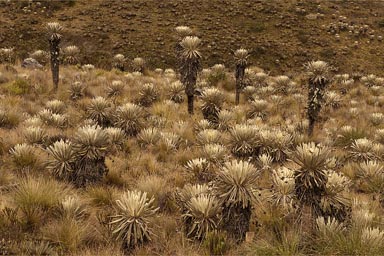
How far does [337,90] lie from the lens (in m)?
22.4

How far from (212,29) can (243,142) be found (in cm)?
2581

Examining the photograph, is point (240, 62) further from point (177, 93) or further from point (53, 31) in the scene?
point (53, 31)

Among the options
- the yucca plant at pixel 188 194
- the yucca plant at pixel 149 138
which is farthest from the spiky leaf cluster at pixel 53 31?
the yucca plant at pixel 188 194

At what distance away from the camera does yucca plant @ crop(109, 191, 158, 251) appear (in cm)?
536

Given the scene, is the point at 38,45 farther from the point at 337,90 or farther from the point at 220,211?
the point at 220,211

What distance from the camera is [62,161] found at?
755 centimetres

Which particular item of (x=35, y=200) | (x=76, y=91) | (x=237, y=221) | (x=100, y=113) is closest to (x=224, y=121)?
(x=100, y=113)

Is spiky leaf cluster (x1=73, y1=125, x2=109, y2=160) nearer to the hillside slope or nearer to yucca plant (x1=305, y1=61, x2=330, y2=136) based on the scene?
yucca plant (x1=305, y1=61, x2=330, y2=136)

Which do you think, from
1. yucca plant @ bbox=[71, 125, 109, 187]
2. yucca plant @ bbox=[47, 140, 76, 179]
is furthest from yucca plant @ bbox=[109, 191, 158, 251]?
yucca plant @ bbox=[47, 140, 76, 179]

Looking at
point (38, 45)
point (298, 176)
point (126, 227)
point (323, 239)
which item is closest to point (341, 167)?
point (298, 176)

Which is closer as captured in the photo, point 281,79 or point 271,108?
point 271,108

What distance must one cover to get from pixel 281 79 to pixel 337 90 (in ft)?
11.3

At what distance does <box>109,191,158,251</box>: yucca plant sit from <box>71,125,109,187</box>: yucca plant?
6.43ft

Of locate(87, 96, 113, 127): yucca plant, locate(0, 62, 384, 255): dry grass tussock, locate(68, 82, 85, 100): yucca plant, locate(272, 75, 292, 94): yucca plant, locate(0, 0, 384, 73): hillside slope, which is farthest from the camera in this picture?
locate(0, 0, 384, 73): hillside slope
